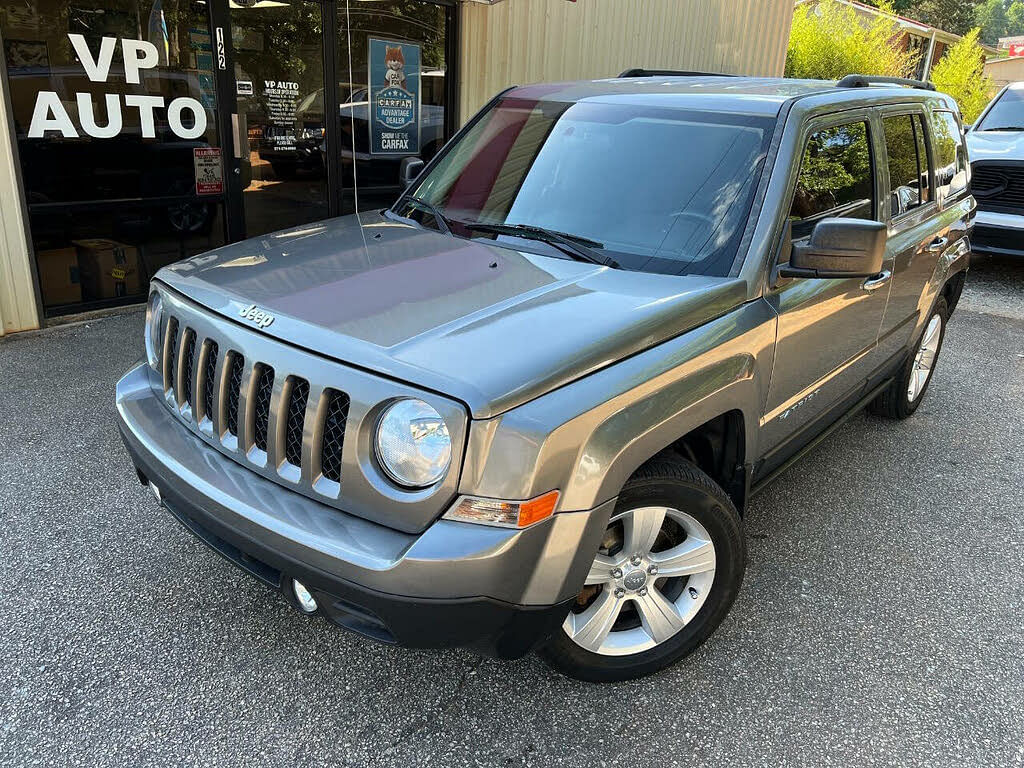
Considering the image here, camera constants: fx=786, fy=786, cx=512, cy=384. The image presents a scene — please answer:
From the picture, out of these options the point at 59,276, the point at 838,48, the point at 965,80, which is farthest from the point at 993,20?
the point at 59,276

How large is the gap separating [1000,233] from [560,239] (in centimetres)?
775

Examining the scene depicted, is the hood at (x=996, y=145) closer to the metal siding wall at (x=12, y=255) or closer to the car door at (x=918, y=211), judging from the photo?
the car door at (x=918, y=211)

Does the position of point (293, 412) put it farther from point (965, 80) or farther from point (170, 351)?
point (965, 80)

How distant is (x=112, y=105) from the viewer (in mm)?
5832

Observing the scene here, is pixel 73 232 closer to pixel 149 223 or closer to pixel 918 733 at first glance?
pixel 149 223

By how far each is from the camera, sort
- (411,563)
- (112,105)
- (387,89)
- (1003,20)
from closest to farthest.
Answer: (411,563) < (112,105) < (387,89) < (1003,20)

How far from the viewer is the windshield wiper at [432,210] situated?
10.3 ft

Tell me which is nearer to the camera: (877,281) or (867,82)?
(877,281)

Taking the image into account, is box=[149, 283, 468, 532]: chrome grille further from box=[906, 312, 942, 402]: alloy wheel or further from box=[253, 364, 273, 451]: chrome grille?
box=[906, 312, 942, 402]: alloy wheel

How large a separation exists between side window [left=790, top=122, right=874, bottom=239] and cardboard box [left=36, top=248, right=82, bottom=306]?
540cm

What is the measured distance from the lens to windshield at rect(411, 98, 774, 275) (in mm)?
2750

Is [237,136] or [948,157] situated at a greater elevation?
[948,157]

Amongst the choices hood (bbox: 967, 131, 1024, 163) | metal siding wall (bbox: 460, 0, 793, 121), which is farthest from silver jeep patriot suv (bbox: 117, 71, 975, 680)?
hood (bbox: 967, 131, 1024, 163)

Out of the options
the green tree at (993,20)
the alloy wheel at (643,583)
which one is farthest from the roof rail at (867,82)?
the green tree at (993,20)
